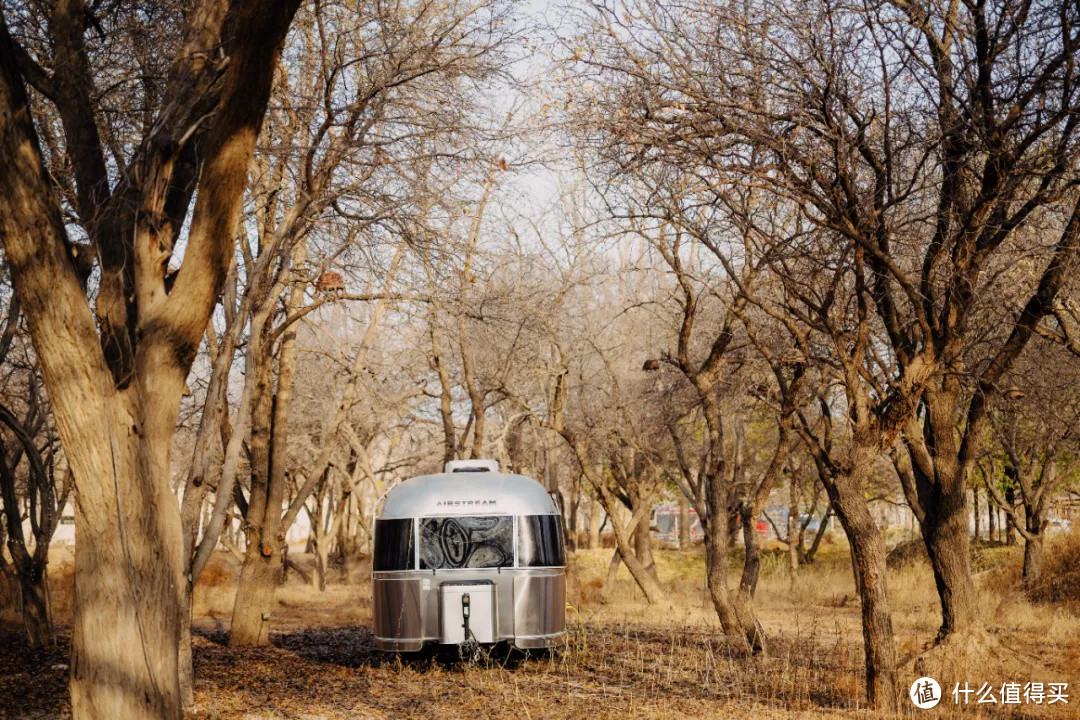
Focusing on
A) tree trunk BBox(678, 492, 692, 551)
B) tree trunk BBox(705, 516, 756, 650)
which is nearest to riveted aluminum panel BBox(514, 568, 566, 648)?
tree trunk BBox(705, 516, 756, 650)

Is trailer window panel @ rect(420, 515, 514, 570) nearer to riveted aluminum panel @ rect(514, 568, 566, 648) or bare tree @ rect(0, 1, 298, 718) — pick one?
riveted aluminum panel @ rect(514, 568, 566, 648)

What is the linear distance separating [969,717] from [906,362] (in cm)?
382

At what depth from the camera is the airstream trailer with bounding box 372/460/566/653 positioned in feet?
43.5

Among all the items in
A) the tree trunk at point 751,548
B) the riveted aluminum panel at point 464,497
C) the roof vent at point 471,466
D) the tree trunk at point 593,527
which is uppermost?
the roof vent at point 471,466

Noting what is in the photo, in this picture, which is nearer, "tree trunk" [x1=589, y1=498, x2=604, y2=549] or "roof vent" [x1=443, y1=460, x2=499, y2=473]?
"roof vent" [x1=443, y1=460, x2=499, y2=473]

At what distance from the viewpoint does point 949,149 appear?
10391 millimetres

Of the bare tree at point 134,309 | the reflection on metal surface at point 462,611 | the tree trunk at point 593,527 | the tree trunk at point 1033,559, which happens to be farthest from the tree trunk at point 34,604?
the tree trunk at point 593,527

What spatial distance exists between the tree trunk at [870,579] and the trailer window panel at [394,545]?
19.4 ft

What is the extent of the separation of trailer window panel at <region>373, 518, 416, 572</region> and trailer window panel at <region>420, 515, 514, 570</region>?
15 cm

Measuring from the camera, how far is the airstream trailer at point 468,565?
13.3 metres

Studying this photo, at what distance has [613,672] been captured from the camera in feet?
41.2

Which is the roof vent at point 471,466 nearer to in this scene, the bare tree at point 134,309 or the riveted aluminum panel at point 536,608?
the riveted aluminum panel at point 536,608

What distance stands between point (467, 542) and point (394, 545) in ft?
3.04

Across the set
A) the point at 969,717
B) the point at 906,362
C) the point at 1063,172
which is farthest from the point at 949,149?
the point at 969,717
